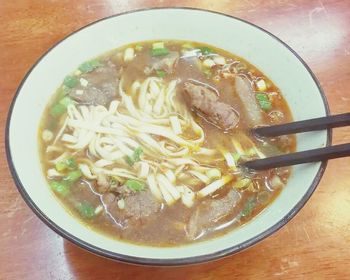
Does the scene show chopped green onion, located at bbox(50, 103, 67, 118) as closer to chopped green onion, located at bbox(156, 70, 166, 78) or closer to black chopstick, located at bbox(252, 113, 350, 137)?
chopped green onion, located at bbox(156, 70, 166, 78)

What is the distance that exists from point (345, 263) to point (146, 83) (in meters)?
1.03

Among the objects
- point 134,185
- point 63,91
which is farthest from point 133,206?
point 63,91

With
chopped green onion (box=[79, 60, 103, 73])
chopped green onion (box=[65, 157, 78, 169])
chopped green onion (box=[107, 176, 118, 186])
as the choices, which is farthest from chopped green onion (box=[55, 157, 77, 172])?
chopped green onion (box=[79, 60, 103, 73])

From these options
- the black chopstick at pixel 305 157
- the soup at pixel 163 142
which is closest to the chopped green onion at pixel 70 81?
the soup at pixel 163 142

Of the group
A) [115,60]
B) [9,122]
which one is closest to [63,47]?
[115,60]

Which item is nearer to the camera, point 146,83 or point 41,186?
point 41,186

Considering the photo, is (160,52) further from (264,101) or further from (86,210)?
(86,210)

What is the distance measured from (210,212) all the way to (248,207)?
0.12 meters

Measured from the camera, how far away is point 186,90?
1.86 metres

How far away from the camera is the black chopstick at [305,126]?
1.44 m

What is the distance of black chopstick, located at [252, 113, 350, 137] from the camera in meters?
1.44

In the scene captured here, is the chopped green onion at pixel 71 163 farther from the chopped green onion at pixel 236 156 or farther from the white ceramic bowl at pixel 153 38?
the chopped green onion at pixel 236 156

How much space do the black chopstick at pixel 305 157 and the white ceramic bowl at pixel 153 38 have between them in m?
0.04

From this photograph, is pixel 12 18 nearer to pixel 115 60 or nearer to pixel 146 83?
pixel 115 60
